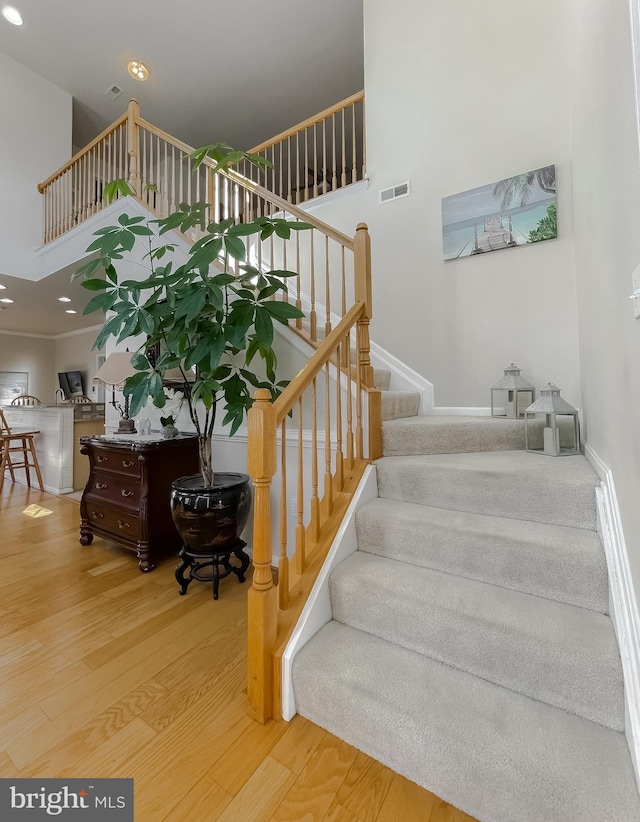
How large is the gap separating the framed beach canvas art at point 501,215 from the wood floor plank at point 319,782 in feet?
9.49

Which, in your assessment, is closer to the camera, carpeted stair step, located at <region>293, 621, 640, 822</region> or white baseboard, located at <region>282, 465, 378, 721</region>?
carpeted stair step, located at <region>293, 621, 640, 822</region>

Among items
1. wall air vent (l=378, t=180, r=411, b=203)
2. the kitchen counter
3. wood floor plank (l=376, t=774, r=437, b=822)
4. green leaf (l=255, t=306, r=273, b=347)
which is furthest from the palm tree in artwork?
the kitchen counter

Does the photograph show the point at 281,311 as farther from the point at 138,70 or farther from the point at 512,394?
the point at 138,70

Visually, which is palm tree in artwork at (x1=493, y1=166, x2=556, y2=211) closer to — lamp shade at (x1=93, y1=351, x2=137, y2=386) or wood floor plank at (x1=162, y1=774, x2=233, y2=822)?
lamp shade at (x1=93, y1=351, x2=137, y2=386)

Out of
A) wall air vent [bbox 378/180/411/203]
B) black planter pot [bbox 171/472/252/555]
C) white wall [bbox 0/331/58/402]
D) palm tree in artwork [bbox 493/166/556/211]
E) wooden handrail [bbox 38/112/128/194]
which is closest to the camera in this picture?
black planter pot [bbox 171/472/252/555]

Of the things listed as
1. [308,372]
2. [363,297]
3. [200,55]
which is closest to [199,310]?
[308,372]

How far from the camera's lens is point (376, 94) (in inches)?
125

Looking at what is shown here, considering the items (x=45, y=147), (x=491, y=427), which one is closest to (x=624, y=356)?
(x=491, y=427)

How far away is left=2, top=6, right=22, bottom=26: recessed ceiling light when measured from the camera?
3.94 meters

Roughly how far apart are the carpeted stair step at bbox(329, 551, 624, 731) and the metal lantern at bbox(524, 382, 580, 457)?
94 centimetres

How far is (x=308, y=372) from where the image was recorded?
149cm

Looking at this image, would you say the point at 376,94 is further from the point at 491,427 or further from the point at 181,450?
the point at 181,450

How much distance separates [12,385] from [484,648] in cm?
934

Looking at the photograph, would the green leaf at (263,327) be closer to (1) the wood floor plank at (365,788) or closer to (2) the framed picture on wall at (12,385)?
(1) the wood floor plank at (365,788)
